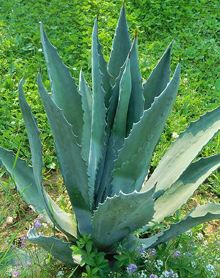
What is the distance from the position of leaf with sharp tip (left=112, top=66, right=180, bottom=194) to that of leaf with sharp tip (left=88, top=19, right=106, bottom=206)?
114 millimetres

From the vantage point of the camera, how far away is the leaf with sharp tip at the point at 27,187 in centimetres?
260

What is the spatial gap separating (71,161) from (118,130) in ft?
0.74

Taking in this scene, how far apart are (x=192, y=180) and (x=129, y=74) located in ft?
2.07

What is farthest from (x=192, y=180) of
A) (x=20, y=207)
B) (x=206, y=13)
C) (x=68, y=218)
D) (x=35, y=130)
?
(x=206, y=13)

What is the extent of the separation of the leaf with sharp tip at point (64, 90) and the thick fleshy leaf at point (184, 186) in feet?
1.54

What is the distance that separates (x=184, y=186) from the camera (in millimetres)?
2627

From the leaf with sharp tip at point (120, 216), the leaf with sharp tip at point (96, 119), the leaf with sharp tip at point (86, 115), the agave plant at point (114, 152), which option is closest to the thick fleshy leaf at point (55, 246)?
the agave plant at point (114, 152)

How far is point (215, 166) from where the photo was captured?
2576 millimetres

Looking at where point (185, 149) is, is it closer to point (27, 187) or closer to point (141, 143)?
point (141, 143)

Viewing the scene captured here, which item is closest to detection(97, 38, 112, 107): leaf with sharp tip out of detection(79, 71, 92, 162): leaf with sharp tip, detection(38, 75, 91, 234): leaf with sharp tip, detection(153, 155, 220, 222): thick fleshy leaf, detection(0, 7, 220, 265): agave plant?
detection(0, 7, 220, 265): agave plant

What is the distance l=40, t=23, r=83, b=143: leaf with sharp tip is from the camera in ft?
7.89

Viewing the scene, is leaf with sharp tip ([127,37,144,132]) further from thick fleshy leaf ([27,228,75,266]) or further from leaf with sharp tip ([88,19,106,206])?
thick fleshy leaf ([27,228,75,266])

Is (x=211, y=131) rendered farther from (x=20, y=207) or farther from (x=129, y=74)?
(x=20, y=207)

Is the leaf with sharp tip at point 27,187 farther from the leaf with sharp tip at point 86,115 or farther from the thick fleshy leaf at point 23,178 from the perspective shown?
the leaf with sharp tip at point 86,115
